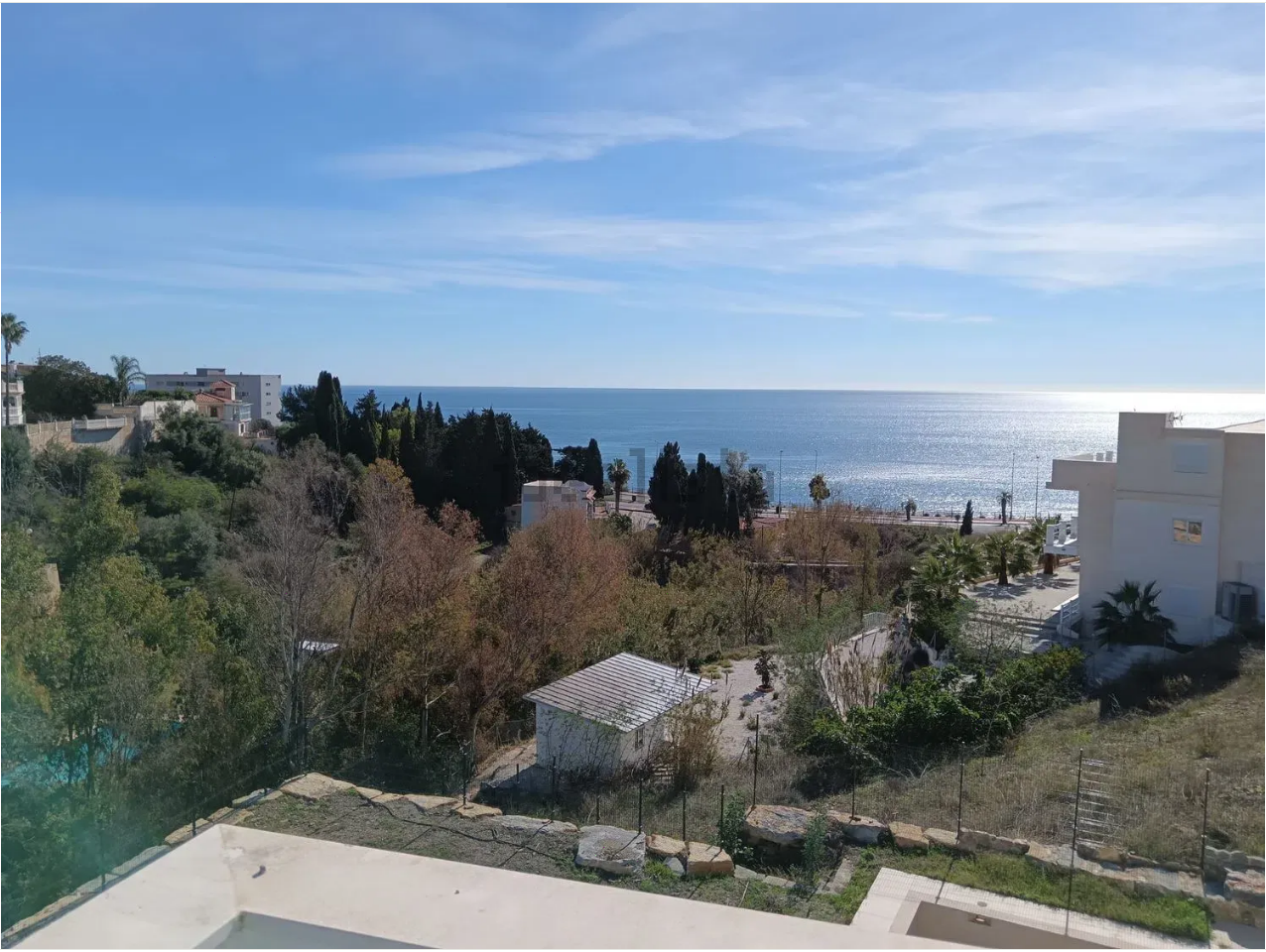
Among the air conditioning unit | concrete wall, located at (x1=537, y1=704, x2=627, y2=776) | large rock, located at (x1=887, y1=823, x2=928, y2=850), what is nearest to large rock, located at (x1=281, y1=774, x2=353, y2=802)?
concrete wall, located at (x1=537, y1=704, x2=627, y2=776)

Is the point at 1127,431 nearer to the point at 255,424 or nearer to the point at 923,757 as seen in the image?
the point at 923,757

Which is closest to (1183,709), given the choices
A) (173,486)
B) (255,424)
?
(173,486)

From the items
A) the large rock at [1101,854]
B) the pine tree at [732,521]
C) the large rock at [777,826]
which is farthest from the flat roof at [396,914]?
the pine tree at [732,521]

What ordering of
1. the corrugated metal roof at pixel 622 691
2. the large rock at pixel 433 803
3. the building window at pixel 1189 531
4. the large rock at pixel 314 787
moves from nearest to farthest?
the large rock at pixel 433 803 → the large rock at pixel 314 787 → the corrugated metal roof at pixel 622 691 → the building window at pixel 1189 531

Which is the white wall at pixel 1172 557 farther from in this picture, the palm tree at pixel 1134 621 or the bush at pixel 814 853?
the bush at pixel 814 853

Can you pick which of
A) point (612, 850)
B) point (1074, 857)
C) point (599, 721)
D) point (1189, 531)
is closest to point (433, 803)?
point (612, 850)

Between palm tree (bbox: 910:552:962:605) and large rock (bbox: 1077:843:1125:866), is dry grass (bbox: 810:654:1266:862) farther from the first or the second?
palm tree (bbox: 910:552:962:605)
